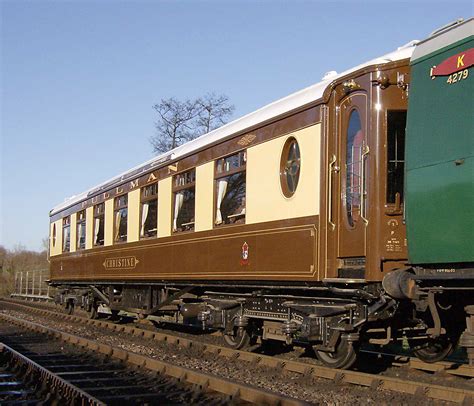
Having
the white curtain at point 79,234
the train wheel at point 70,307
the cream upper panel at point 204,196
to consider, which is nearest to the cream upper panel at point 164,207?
the cream upper panel at point 204,196

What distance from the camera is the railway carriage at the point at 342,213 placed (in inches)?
269

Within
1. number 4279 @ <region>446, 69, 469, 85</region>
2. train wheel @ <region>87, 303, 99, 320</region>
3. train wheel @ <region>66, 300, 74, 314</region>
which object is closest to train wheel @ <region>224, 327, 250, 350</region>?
number 4279 @ <region>446, 69, 469, 85</region>

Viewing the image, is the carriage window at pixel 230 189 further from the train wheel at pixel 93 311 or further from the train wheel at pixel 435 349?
the train wheel at pixel 93 311

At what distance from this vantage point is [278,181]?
9539 mm

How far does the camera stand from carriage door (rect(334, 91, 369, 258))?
7906 mm

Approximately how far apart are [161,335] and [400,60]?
7.52 m

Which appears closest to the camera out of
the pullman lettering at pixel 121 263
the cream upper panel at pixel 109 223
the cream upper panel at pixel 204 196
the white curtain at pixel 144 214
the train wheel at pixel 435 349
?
the train wheel at pixel 435 349

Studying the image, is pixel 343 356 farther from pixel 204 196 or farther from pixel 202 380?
pixel 204 196

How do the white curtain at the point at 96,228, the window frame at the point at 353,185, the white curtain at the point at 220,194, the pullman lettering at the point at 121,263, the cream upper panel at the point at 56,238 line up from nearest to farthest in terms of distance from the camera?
1. the window frame at the point at 353,185
2. the white curtain at the point at 220,194
3. the pullman lettering at the point at 121,263
4. the white curtain at the point at 96,228
5. the cream upper panel at the point at 56,238

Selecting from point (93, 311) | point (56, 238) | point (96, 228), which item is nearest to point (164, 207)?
point (96, 228)

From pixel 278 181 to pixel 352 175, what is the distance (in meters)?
1.56

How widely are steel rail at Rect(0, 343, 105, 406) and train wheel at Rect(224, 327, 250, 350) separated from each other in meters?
3.22

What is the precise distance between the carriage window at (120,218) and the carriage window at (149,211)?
117 centimetres

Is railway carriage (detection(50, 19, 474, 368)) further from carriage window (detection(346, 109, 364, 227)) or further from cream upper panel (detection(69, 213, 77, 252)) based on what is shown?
cream upper panel (detection(69, 213, 77, 252))
